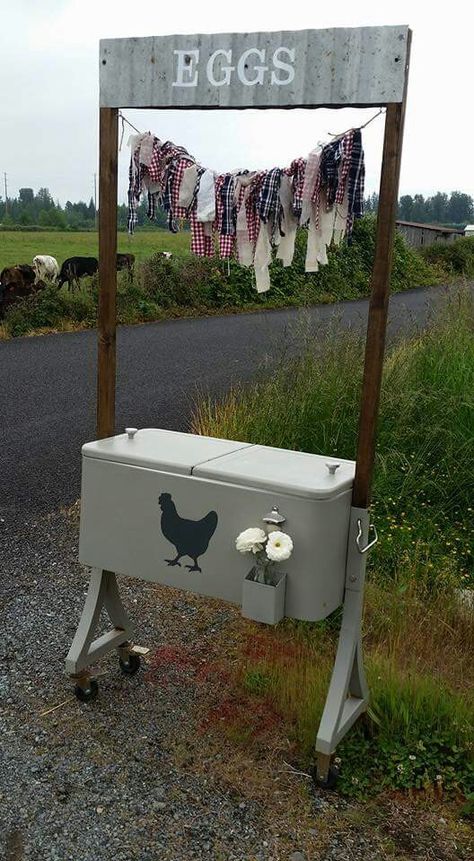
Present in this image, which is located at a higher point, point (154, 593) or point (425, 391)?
point (425, 391)

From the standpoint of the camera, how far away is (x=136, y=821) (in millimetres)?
2500

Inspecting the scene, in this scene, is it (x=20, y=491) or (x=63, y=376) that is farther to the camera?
(x=63, y=376)

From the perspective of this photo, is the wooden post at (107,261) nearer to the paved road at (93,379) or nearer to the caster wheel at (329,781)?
the caster wheel at (329,781)

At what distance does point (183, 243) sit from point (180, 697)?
27.9m

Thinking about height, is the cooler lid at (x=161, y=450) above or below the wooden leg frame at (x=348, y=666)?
above

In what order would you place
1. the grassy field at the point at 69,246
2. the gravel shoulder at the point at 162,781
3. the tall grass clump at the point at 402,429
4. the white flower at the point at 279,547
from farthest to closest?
the grassy field at the point at 69,246
the tall grass clump at the point at 402,429
the white flower at the point at 279,547
the gravel shoulder at the point at 162,781

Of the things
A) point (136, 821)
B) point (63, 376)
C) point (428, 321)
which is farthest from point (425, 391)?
point (63, 376)

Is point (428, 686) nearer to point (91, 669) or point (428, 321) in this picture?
point (91, 669)

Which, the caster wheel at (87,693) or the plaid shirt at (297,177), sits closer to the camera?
the plaid shirt at (297,177)

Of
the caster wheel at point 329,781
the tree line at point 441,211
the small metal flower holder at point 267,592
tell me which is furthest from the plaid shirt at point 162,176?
the tree line at point 441,211

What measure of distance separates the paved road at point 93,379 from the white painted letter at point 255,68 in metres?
3.08

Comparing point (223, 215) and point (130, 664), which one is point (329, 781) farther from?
point (223, 215)

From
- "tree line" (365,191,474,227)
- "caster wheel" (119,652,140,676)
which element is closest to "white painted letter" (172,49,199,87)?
"caster wheel" (119,652,140,676)

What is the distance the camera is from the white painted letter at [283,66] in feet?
→ 8.48
